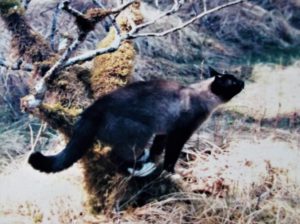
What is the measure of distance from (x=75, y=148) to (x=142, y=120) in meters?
0.41

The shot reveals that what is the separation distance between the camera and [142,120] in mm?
3223

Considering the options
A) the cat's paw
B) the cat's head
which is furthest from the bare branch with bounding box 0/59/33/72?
the cat's head

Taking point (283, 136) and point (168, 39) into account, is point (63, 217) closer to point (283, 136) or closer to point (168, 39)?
point (283, 136)

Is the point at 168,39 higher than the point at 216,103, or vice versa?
the point at 216,103

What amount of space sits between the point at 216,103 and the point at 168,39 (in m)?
3.41

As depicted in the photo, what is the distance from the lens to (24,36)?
11.8 feet

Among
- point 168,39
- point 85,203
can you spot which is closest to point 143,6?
point 168,39

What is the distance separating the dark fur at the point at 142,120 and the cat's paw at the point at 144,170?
3 cm

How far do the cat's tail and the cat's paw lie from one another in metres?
0.29

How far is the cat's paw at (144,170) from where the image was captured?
10.6 feet

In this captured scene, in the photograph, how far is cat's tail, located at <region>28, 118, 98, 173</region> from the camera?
298 cm

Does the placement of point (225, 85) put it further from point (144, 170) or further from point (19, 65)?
point (19, 65)

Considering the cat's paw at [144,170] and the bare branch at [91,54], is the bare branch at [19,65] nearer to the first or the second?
the bare branch at [91,54]

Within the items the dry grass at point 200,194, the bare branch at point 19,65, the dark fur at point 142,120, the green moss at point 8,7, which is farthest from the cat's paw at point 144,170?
the green moss at point 8,7
